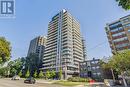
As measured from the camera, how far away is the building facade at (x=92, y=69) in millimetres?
91581

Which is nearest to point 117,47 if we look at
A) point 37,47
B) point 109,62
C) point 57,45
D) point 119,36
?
point 119,36

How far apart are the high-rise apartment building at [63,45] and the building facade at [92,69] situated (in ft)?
45.7

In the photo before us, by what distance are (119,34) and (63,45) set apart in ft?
172

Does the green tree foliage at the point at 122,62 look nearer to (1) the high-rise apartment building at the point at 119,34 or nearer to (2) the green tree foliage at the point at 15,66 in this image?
(1) the high-rise apartment building at the point at 119,34

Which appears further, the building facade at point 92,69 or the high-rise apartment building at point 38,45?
the high-rise apartment building at point 38,45

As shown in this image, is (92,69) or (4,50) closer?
(4,50)

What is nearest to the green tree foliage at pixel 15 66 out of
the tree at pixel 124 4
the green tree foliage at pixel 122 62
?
the green tree foliage at pixel 122 62

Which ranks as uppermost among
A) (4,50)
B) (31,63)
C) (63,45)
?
(63,45)

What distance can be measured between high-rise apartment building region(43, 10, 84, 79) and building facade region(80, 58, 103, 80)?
13.9 metres

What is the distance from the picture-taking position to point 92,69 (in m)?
96.6

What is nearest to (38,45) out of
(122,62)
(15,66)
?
(15,66)

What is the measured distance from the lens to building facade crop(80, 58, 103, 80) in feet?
300

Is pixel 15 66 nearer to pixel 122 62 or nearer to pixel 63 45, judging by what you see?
pixel 63 45

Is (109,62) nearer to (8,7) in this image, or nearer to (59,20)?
(8,7)
